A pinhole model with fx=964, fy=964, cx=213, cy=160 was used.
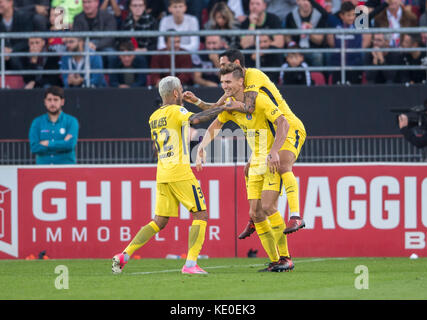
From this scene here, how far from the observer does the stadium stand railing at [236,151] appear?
15.6m

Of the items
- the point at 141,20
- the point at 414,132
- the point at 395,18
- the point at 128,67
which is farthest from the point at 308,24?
the point at 414,132

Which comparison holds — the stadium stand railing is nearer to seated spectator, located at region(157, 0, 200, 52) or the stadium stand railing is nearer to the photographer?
the photographer

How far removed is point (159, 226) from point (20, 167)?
458cm

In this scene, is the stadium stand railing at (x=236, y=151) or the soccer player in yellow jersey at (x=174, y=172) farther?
the stadium stand railing at (x=236, y=151)

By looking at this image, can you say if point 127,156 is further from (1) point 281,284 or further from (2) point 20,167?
(1) point 281,284

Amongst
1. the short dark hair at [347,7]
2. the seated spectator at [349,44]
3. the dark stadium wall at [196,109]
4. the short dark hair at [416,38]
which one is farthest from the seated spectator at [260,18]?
the short dark hair at [416,38]

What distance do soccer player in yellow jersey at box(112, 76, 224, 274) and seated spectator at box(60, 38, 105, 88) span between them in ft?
22.8

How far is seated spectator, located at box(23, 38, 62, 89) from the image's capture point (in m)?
18.0

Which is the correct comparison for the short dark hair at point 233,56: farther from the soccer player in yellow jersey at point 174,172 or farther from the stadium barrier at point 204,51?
the stadium barrier at point 204,51

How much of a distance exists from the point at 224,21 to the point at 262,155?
7.21m

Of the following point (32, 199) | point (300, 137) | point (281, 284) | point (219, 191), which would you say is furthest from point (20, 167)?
point (281, 284)

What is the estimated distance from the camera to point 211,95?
1731 cm

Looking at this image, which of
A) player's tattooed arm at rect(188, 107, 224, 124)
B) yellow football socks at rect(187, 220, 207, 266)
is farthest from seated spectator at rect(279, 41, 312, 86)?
yellow football socks at rect(187, 220, 207, 266)
